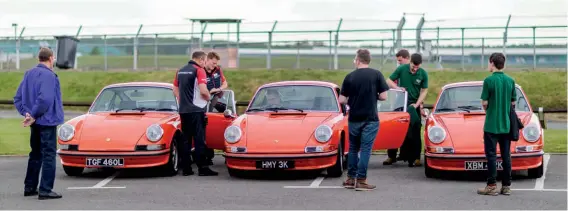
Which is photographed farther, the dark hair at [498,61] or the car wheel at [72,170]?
the car wheel at [72,170]

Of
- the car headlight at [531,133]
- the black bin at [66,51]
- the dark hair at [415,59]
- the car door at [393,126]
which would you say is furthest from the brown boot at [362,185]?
the black bin at [66,51]

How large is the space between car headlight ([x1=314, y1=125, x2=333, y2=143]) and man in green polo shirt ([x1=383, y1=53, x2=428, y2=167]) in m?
2.21

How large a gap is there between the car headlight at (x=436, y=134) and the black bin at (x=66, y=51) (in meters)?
27.4

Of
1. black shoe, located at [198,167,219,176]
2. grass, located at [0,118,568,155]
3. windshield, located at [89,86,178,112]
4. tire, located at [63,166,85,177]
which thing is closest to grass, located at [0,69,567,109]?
grass, located at [0,118,568,155]

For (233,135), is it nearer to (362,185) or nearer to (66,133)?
(362,185)

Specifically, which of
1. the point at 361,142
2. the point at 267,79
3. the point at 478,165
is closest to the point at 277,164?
the point at 361,142

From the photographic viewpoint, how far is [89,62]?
4694 cm

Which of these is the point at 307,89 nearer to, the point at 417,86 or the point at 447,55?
the point at 417,86

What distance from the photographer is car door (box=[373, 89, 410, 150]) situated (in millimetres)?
13680

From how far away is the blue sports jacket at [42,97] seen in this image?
35.8ft

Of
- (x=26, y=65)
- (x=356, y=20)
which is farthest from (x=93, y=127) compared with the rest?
(x=26, y=65)

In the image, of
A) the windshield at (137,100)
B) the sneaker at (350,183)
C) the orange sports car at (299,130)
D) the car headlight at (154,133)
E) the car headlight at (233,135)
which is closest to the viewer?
the sneaker at (350,183)

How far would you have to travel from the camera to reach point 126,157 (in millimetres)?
12922

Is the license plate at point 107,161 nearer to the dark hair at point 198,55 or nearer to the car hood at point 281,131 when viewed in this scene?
the car hood at point 281,131
